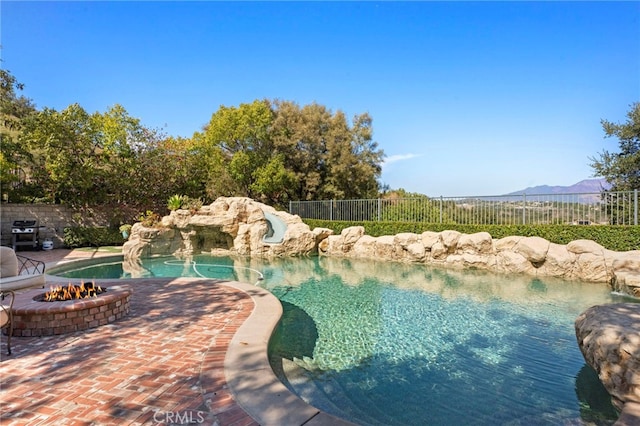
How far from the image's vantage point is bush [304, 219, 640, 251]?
1016 cm

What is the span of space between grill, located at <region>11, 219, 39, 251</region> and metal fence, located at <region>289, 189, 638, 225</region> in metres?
13.4

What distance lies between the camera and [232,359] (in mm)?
3510

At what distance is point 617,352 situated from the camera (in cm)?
325

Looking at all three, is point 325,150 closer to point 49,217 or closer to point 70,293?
point 49,217

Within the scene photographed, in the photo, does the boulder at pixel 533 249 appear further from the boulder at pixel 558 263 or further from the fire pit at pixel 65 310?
the fire pit at pixel 65 310

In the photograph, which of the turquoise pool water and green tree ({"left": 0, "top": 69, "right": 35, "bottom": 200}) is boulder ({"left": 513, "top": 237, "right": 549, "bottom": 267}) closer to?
the turquoise pool water

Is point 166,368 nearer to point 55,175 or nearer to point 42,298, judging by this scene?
point 42,298

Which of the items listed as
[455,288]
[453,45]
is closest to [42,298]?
[455,288]

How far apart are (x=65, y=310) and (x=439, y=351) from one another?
5.02 m

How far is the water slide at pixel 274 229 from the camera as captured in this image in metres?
14.4

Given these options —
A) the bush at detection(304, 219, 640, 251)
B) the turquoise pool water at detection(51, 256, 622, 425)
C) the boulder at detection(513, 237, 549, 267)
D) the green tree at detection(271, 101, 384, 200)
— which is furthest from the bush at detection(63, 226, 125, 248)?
the boulder at detection(513, 237, 549, 267)

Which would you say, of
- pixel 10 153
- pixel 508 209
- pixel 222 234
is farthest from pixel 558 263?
pixel 10 153

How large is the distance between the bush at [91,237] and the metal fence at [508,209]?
1085cm

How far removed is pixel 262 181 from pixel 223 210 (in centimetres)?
418
